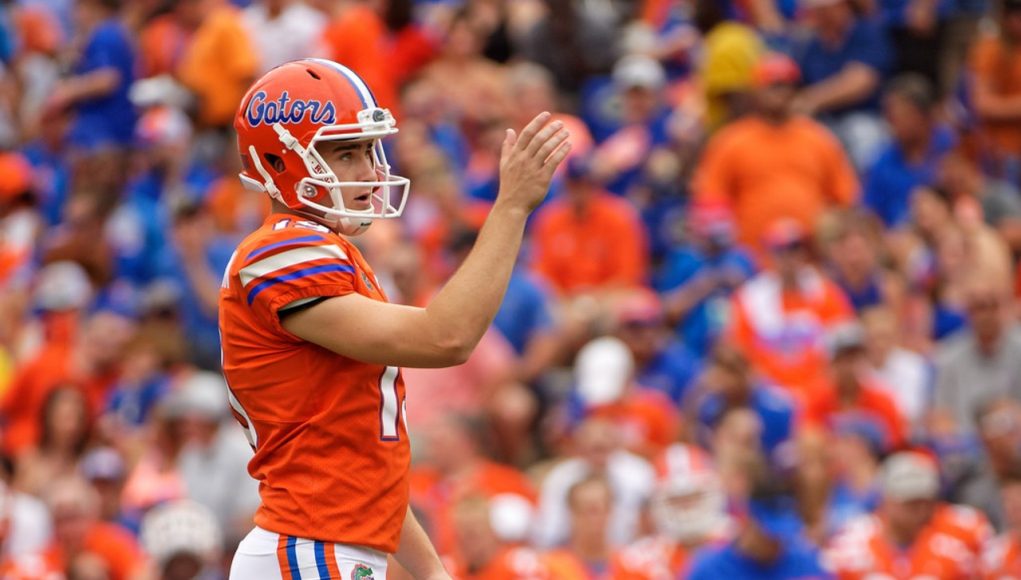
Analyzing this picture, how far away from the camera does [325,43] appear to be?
12.5 m

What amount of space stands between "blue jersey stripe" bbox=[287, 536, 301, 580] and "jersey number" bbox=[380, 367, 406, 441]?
31 centimetres

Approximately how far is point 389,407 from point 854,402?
5.60m

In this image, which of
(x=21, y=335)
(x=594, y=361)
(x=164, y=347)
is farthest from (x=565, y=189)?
(x=21, y=335)

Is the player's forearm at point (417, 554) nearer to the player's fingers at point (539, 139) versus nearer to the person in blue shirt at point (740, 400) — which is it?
the player's fingers at point (539, 139)

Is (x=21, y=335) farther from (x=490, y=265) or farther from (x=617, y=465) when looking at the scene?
(x=490, y=265)

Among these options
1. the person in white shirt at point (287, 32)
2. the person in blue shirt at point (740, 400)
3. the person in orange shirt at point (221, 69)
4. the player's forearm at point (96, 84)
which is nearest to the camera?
the person in blue shirt at point (740, 400)

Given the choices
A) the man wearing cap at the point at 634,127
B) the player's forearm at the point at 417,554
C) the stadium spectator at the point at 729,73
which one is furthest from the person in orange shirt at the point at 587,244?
the player's forearm at the point at 417,554

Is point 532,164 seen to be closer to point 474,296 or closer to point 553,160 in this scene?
point 553,160

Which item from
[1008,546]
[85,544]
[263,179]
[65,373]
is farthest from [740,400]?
[263,179]

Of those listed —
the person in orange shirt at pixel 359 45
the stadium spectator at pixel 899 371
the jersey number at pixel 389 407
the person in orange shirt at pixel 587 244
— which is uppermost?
the person in orange shirt at pixel 359 45

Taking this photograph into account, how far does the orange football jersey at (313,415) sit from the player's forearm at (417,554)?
1.02ft

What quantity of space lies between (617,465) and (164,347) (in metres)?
2.98

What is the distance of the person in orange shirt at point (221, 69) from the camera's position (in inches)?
501

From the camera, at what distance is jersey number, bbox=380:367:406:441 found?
416 cm
